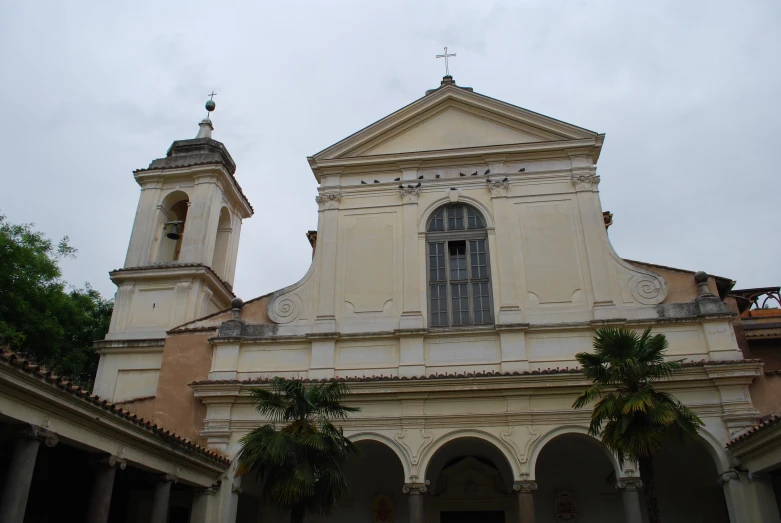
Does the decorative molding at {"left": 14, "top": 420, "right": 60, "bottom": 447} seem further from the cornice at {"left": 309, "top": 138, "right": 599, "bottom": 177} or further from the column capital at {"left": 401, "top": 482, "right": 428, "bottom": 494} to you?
the cornice at {"left": 309, "top": 138, "right": 599, "bottom": 177}

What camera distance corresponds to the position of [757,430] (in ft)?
40.0

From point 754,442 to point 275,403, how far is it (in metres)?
9.36

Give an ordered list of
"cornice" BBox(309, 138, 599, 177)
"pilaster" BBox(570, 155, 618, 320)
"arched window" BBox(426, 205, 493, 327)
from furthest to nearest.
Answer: "cornice" BBox(309, 138, 599, 177), "arched window" BBox(426, 205, 493, 327), "pilaster" BBox(570, 155, 618, 320)

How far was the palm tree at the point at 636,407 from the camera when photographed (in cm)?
1061

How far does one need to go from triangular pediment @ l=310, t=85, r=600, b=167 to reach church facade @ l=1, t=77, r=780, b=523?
0.06 m

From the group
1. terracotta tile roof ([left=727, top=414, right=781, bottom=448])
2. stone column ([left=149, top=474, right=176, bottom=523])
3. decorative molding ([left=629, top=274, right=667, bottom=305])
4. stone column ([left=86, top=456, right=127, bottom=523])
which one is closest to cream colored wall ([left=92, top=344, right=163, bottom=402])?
stone column ([left=149, top=474, right=176, bottom=523])

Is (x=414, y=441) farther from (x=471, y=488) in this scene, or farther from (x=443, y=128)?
(x=443, y=128)

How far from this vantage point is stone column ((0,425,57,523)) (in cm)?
841

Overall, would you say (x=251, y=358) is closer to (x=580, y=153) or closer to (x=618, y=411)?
(x=618, y=411)

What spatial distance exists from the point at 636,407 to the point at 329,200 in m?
11.1

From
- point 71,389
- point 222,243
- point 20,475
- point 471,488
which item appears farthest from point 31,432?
point 222,243

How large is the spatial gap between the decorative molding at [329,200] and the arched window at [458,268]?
111 inches

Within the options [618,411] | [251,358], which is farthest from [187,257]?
[618,411]

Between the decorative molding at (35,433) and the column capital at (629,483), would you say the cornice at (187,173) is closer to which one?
the decorative molding at (35,433)
